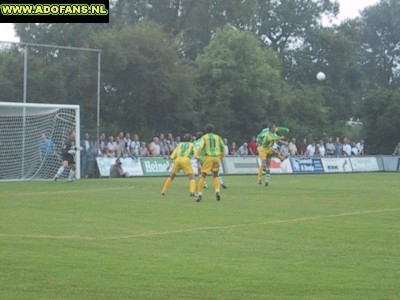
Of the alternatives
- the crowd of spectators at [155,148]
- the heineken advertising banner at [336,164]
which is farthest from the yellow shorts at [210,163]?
the heineken advertising banner at [336,164]

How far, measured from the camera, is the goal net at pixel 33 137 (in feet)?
124

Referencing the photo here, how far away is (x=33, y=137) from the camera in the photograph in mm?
38625

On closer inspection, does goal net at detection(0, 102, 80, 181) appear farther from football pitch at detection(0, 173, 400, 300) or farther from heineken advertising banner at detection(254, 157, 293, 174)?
heineken advertising banner at detection(254, 157, 293, 174)

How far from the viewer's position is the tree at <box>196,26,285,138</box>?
58.2 m

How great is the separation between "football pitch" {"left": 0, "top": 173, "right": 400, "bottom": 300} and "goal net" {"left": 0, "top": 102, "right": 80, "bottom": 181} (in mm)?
10425

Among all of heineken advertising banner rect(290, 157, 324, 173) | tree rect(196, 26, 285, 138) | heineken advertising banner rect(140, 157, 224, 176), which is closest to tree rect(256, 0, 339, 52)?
tree rect(196, 26, 285, 138)

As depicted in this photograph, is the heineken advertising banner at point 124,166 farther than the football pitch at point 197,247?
Yes

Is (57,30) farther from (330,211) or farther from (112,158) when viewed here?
(330,211)

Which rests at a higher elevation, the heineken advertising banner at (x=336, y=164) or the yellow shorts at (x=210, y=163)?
the yellow shorts at (x=210, y=163)

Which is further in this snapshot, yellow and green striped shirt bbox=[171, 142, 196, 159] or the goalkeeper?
the goalkeeper

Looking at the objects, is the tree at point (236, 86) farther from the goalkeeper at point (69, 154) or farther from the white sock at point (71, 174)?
the white sock at point (71, 174)

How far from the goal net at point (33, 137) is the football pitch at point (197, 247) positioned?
10425 millimetres

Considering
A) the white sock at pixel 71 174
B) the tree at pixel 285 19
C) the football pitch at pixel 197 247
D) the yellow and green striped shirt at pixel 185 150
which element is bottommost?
the football pitch at pixel 197 247

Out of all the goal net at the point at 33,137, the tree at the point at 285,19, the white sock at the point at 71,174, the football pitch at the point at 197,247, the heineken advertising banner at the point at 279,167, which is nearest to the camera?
the football pitch at the point at 197,247
